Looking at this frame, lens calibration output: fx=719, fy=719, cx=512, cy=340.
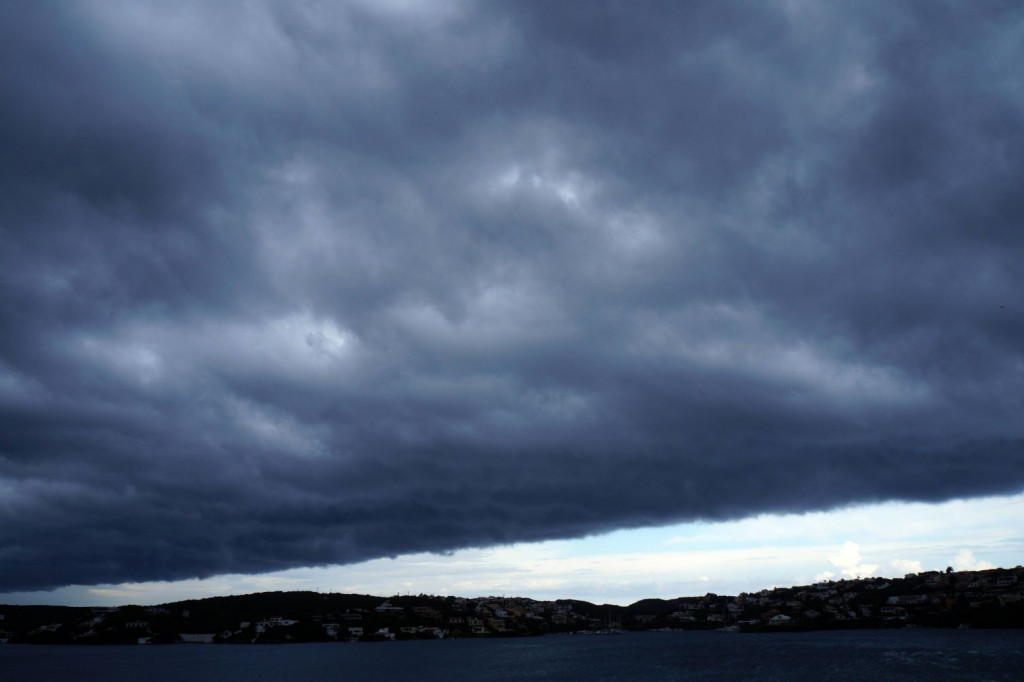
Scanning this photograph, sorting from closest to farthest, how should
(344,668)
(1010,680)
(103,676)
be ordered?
(1010,680) < (103,676) < (344,668)

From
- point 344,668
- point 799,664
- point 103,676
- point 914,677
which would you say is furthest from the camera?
point 344,668

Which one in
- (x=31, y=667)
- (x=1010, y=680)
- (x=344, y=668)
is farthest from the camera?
(x=31, y=667)

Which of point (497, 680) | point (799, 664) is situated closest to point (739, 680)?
point (799, 664)

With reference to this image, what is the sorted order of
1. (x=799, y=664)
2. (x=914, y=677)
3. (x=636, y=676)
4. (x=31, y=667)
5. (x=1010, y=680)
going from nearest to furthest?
(x=1010, y=680), (x=914, y=677), (x=636, y=676), (x=799, y=664), (x=31, y=667)

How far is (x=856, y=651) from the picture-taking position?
17225 cm

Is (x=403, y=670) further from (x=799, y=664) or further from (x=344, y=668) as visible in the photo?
(x=799, y=664)

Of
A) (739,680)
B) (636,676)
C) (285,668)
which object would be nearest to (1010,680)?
(739,680)

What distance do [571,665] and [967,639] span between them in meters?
114

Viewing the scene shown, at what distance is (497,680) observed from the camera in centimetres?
13812

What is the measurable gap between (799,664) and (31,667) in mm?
194649

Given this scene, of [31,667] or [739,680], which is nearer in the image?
[739,680]

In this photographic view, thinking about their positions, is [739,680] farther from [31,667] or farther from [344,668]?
[31,667]

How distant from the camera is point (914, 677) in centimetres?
11669

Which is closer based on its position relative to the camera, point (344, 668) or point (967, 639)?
point (344, 668)
